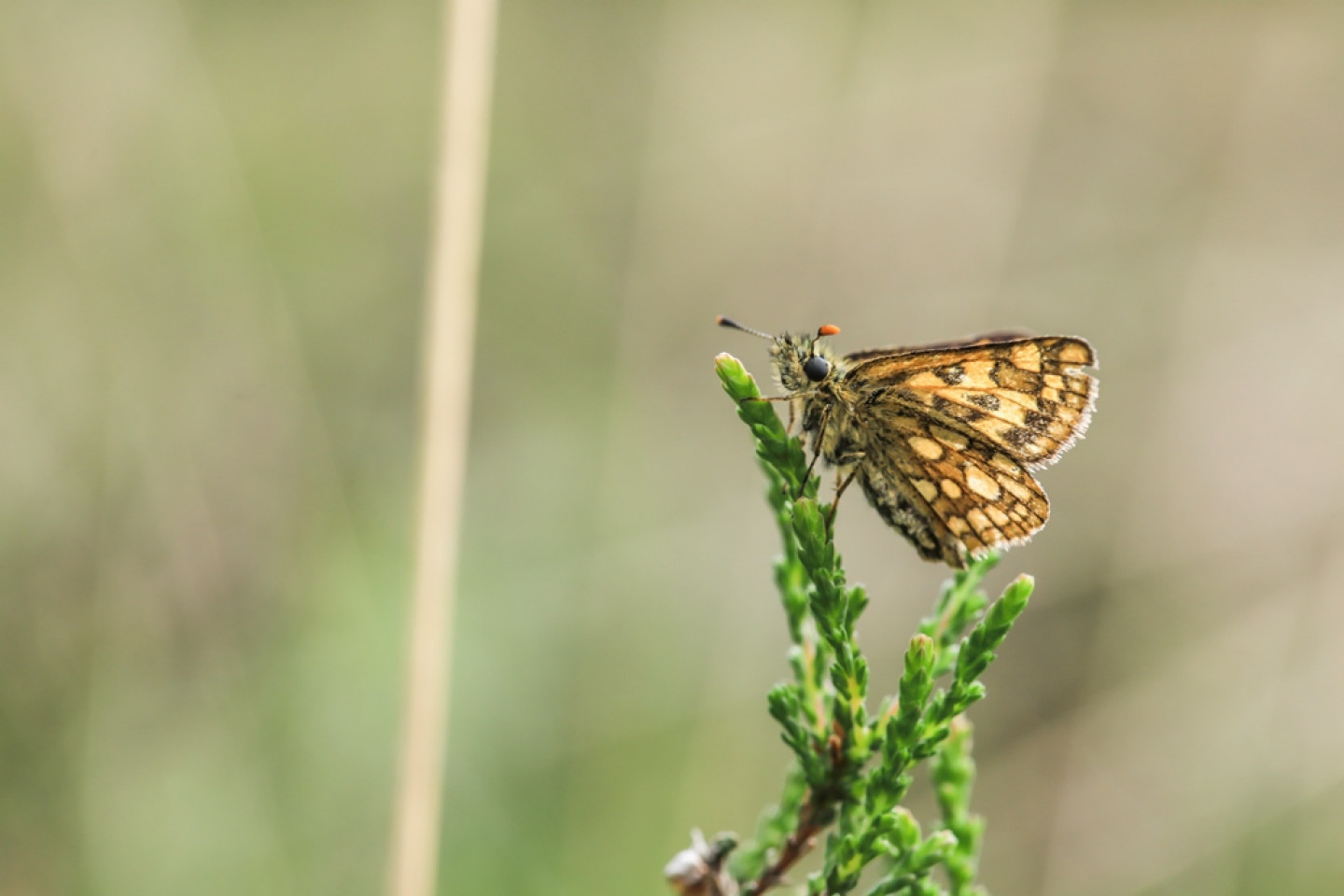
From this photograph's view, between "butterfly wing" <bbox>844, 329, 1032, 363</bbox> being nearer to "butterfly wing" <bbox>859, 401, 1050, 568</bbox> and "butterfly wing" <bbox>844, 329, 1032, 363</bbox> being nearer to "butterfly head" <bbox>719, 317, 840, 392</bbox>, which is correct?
"butterfly head" <bbox>719, 317, 840, 392</bbox>

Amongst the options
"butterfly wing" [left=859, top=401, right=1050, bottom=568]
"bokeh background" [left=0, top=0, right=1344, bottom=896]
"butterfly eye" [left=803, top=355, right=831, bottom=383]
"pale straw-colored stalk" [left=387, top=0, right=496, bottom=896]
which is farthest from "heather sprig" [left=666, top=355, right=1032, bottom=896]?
"bokeh background" [left=0, top=0, right=1344, bottom=896]

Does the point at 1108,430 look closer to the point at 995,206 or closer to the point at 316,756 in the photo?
the point at 995,206

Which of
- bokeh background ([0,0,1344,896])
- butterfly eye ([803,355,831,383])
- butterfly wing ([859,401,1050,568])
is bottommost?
butterfly wing ([859,401,1050,568])

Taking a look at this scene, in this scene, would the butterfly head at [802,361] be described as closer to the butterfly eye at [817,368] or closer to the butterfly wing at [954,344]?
the butterfly eye at [817,368]

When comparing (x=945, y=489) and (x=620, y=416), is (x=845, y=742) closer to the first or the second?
(x=945, y=489)

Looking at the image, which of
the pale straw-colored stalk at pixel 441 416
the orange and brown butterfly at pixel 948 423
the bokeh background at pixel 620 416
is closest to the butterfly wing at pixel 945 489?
the orange and brown butterfly at pixel 948 423

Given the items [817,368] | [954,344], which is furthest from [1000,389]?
[817,368]
